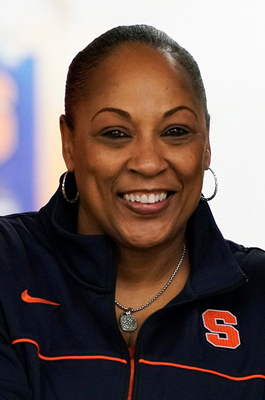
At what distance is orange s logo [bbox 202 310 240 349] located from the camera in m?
1.66

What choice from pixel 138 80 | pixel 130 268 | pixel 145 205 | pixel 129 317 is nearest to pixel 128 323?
pixel 129 317

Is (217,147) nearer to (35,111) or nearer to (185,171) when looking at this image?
(35,111)

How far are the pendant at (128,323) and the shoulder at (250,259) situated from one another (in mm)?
315

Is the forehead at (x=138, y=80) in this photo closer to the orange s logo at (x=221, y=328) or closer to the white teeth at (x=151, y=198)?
the white teeth at (x=151, y=198)

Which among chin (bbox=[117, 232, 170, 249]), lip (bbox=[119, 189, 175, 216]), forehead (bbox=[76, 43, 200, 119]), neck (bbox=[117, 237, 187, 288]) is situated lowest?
neck (bbox=[117, 237, 187, 288])

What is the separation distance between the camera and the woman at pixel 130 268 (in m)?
1.56

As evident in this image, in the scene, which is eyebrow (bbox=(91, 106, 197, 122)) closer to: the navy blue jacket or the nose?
the nose

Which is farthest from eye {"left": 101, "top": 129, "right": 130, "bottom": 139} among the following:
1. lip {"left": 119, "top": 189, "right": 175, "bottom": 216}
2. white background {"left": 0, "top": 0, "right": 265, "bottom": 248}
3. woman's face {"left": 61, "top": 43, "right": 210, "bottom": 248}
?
white background {"left": 0, "top": 0, "right": 265, "bottom": 248}

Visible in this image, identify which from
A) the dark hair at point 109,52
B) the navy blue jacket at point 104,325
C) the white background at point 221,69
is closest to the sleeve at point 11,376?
the navy blue jacket at point 104,325

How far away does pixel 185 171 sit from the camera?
5.44ft

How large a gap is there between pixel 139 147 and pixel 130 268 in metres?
0.34

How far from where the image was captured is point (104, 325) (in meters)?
1.64

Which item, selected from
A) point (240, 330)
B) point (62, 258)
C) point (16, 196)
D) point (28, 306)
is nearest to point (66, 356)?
point (28, 306)

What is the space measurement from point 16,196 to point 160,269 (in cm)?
206
